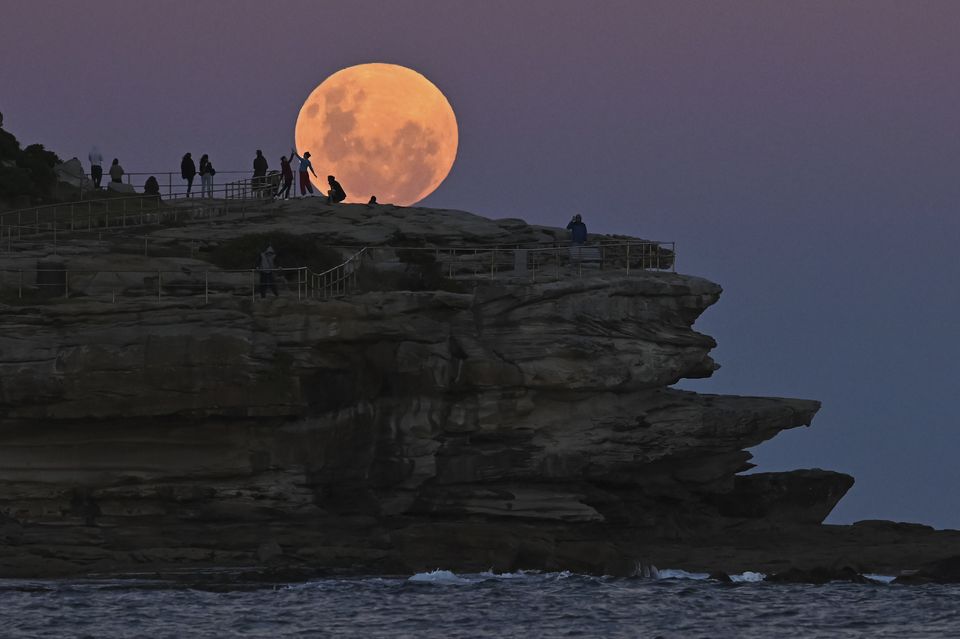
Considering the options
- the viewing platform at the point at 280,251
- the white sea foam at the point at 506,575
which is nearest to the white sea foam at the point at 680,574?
the white sea foam at the point at 506,575

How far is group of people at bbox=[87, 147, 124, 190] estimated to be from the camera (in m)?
75.2

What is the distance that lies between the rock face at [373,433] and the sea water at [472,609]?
6.75ft

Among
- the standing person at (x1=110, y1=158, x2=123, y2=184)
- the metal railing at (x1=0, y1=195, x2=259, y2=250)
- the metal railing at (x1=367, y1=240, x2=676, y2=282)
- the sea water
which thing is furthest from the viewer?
the standing person at (x1=110, y1=158, x2=123, y2=184)

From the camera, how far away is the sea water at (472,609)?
40219mm

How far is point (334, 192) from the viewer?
67.6 meters

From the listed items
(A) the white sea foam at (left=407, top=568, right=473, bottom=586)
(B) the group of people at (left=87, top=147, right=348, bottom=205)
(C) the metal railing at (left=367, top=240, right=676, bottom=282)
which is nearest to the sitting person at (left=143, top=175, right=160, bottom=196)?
(B) the group of people at (left=87, top=147, right=348, bottom=205)

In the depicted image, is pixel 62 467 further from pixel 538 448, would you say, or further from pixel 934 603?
pixel 934 603

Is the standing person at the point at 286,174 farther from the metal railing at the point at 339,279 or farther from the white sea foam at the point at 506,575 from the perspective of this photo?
the white sea foam at the point at 506,575

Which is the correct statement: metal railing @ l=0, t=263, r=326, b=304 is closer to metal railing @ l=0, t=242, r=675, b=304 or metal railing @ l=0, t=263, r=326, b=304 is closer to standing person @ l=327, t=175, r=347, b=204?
metal railing @ l=0, t=242, r=675, b=304

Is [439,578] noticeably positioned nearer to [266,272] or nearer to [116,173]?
[266,272]

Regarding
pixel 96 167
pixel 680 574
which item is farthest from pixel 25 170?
pixel 680 574

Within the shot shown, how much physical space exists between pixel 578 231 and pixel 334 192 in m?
12.2

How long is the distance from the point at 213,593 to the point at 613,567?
39.6 feet

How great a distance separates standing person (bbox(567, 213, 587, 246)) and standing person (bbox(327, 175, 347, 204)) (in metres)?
11.4
